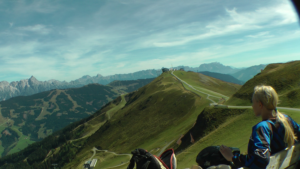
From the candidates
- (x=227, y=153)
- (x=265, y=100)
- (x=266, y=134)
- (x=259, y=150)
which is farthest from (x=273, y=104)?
(x=227, y=153)

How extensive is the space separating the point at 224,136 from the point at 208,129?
1219cm

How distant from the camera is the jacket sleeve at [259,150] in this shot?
4539 millimetres

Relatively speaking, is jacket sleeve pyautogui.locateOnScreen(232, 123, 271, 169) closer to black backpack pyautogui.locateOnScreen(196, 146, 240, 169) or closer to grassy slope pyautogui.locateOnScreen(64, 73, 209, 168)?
black backpack pyautogui.locateOnScreen(196, 146, 240, 169)

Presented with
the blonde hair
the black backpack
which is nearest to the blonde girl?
the blonde hair

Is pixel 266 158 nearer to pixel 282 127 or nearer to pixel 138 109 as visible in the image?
pixel 282 127

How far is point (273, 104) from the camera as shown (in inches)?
203

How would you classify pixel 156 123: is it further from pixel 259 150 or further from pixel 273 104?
pixel 259 150

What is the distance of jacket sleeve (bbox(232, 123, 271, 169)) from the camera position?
14.9 feet

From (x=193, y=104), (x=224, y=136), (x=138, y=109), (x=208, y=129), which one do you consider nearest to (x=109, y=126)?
(x=138, y=109)

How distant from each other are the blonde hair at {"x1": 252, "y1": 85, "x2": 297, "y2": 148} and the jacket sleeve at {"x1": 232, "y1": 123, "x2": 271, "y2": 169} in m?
0.58

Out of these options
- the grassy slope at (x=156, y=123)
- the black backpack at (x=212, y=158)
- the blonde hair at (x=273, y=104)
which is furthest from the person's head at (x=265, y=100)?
the grassy slope at (x=156, y=123)

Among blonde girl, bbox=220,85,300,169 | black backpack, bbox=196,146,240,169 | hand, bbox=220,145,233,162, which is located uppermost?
blonde girl, bbox=220,85,300,169

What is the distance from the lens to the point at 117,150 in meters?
108

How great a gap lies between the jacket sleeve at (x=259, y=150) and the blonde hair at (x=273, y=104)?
580mm
